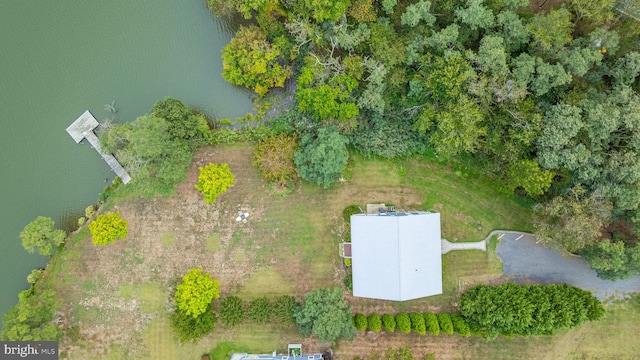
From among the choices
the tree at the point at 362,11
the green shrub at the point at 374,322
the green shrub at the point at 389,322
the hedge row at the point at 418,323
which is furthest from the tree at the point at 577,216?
the tree at the point at 362,11

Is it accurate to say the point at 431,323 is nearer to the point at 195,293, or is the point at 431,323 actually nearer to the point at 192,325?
the point at 195,293

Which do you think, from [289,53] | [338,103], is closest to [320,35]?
[289,53]

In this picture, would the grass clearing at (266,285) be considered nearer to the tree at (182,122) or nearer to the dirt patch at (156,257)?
the dirt patch at (156,257)

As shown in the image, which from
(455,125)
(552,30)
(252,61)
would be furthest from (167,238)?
(552,30)

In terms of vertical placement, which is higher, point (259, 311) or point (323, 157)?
point (323, 157)

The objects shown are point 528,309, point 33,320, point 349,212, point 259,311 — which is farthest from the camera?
point 349,212

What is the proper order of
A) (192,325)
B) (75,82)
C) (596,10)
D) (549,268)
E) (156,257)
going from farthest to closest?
(75,82), (156,257), (549,268), (192,325), (596,10)

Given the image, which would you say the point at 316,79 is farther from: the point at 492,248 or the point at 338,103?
the point at 492,248
